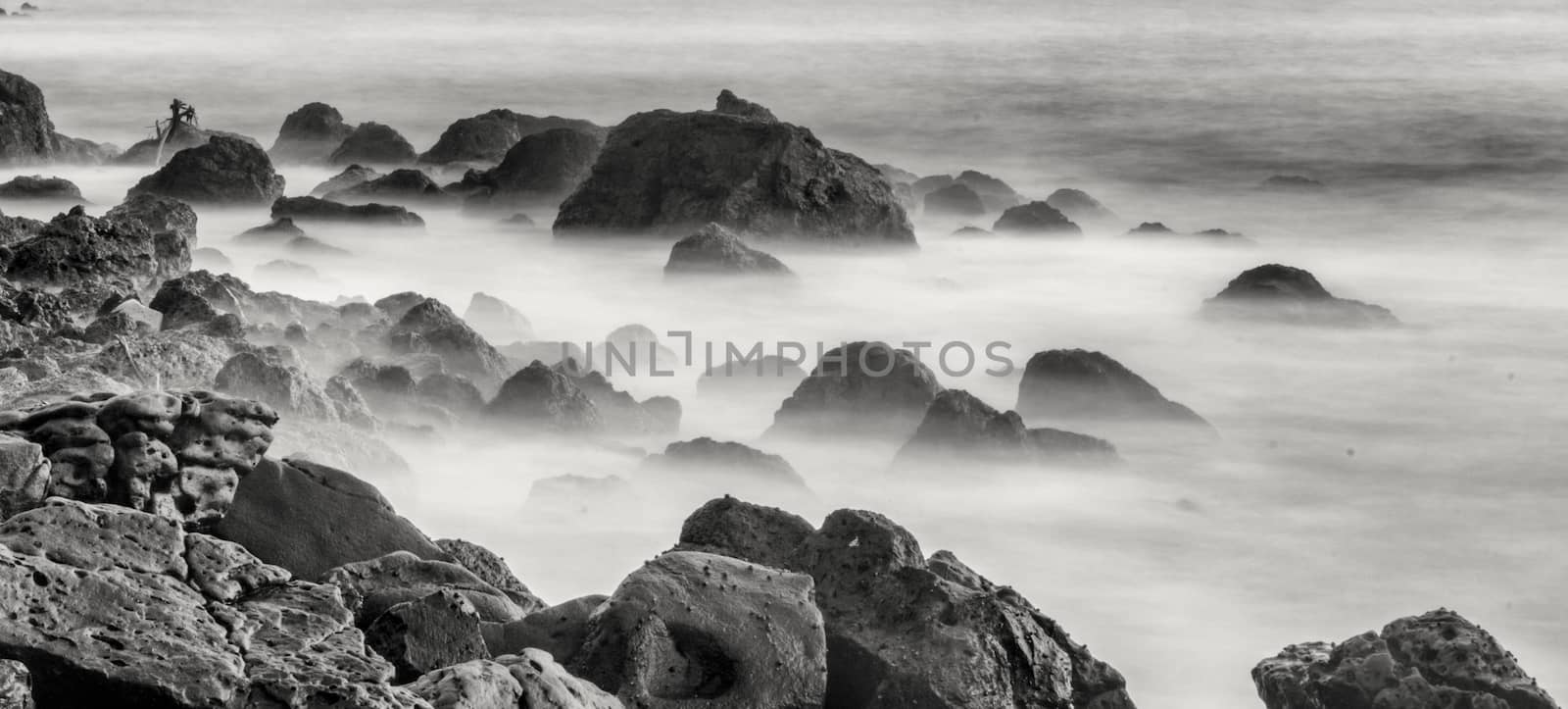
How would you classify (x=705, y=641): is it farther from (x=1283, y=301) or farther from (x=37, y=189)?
(x=37, y=189)

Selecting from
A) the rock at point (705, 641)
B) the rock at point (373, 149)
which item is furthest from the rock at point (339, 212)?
the rock at point (705, 641)

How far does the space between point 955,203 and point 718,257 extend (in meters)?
5.50

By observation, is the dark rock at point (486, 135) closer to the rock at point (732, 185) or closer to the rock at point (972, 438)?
the rock at point (732, 185)

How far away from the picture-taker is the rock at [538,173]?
18.5 m

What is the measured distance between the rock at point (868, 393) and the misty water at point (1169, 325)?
6.2 inches

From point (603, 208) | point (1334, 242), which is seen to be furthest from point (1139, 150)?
point (603, 208)

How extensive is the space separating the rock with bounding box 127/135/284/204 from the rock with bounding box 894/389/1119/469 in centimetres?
971

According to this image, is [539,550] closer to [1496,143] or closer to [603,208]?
[603,208]

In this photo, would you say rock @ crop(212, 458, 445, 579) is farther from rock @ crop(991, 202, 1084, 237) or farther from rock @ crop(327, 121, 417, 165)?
rock @ crop(327, 121, 417, 165)

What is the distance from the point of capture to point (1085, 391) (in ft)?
35.2

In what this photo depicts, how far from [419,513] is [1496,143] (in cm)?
2314

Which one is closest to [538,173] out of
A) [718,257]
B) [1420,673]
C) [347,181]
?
[347,181]

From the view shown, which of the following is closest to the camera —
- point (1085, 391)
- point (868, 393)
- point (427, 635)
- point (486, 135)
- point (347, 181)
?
point (427, 635)

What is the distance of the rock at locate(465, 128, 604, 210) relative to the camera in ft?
60.6
